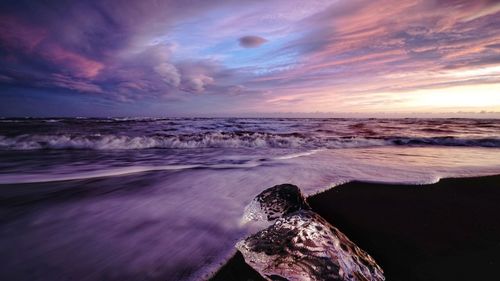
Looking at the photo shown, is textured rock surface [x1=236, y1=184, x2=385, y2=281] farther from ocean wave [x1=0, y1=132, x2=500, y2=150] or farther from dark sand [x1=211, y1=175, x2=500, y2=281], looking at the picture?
ocean wave [x1=0, y1=132, x2=500, y2=150]

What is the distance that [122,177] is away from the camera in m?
4.62

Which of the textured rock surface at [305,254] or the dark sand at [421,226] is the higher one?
the textured rock surface at [305,254]

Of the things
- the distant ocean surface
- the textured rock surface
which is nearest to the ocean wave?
the distant ocean surface

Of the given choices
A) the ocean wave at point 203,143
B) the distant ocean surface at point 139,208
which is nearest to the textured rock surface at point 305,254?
the distant ocean surface at point 139,208

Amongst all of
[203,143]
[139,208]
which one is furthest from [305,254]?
[203,143]

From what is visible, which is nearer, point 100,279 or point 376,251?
point 100,279

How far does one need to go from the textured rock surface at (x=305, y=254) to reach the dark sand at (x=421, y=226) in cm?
17

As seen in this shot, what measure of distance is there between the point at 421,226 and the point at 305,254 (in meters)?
1.64

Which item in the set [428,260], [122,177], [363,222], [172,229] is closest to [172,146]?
[122,177]

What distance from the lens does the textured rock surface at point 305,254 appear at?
1462 millimetres

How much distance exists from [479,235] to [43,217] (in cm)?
440

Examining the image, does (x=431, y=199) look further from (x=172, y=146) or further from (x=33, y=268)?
(x=172, y=146)

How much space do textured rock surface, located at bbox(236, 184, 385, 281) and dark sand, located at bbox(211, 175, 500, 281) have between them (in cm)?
17

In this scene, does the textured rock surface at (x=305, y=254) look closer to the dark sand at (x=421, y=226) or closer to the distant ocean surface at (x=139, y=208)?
the dark sand at (x=421, y=226)
